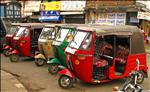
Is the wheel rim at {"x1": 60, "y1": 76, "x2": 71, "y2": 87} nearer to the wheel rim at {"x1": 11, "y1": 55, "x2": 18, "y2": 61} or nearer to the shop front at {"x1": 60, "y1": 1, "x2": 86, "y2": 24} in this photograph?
the wheel rim at {"x1": 11, "y1": 55, "x2": 18, "y2": 61}

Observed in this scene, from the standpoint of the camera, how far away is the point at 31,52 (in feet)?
54.5

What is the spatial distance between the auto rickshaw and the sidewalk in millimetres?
1319

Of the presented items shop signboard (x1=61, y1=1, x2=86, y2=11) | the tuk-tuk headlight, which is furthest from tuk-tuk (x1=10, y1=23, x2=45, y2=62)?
shop signboard (x1=61, y1=1, x2=86, y2=11)

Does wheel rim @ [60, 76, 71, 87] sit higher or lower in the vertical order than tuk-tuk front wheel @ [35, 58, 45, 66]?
higher

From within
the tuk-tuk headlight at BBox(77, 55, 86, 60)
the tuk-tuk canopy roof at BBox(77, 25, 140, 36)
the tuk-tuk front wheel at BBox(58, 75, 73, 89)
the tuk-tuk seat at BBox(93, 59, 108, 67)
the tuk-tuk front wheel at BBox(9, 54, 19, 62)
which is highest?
the tuk-tuk canopy roof at BBox(77, 25, 140, 36)

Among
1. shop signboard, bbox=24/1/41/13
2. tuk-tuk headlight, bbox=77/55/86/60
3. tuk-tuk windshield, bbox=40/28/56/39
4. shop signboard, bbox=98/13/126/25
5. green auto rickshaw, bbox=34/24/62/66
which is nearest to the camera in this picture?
tuk-tuk headlight, bbox=77/55/86/60

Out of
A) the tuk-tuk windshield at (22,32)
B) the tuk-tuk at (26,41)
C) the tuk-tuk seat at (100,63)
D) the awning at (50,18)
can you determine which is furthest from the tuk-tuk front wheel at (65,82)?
the awning at (50,18)

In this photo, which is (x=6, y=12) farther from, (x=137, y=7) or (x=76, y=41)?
(x=76, y=41)

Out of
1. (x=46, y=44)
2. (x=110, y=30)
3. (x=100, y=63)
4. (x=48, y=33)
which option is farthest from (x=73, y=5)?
(x=100, y=63)

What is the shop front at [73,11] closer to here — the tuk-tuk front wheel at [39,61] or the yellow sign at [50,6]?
the yellow sign at [50,6]

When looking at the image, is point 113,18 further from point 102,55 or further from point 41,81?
point 41,81

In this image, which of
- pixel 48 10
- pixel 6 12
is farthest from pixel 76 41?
pixel 48 10

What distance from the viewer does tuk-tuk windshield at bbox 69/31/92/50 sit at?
33.8ft

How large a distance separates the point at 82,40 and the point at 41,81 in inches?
96.8
